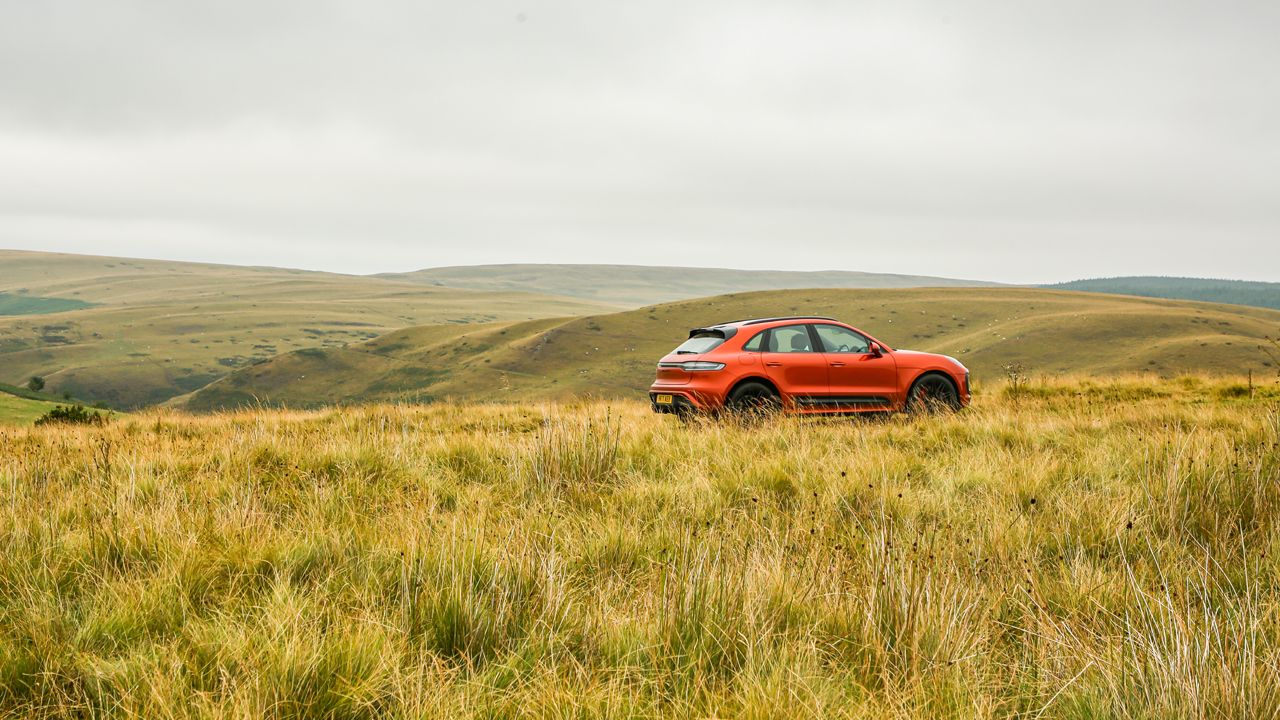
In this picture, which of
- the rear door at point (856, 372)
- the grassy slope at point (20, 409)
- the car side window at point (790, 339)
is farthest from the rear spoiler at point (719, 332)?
the grassy slope at point (20, 409)

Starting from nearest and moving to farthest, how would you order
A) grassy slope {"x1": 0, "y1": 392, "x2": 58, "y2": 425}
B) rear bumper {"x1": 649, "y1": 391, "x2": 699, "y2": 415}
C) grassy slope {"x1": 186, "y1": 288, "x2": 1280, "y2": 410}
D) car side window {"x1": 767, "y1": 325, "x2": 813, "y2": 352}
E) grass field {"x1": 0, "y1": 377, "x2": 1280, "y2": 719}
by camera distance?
grass field {"x1": 0, "y1": 377, "x2": 1280, "y2": 719}
rear bumper {"x1": 649, "y1": 391, "x2": 699, "y2": 415}
car side window {"x1": 767, "y1": 325, "x2": 813, "y2": 352}
grassy slope {"x1": 0, "y1": 392, "x2": 58, "y2": 425}
grassy slope {"x1": 186, "y1": 288, "x2": 1280, "y2": 410}

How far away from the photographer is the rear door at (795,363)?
40.3 feet

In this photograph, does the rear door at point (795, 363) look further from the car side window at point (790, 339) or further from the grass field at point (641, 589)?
the grass field at point (641, 589)

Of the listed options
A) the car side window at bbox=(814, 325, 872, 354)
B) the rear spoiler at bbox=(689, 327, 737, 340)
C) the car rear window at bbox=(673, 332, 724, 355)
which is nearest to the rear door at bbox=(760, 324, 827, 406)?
the car side window at bbox=(814, 325, 872, 354)

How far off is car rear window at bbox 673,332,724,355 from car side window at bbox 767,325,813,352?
0.85m

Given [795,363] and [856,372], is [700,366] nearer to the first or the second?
[795,363]

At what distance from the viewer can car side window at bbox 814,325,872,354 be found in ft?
42.9

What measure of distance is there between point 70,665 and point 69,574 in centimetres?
150

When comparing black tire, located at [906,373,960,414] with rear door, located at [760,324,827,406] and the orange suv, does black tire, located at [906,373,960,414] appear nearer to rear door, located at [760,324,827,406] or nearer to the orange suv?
the orange suv

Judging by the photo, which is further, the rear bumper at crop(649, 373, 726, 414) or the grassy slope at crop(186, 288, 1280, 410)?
the grassy slope at crop(186, 288, 1280, 410)

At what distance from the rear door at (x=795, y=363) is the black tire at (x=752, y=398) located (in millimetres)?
213

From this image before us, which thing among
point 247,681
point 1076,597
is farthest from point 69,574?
point 1076,597

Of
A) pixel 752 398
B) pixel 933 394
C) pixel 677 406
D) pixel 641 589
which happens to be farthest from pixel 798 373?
pixel 641 589

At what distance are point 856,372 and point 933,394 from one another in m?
1.70
